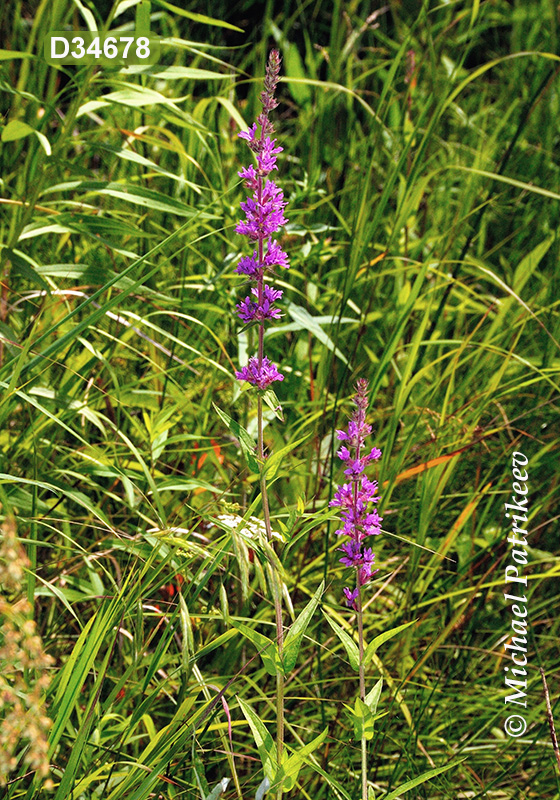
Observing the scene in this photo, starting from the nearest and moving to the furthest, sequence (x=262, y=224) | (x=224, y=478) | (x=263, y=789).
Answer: (x=263, y=789) → (x=262, y=224) → (x=224, y=478)

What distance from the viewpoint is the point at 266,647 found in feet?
3.50

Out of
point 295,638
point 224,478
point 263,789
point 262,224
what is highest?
point 262,224

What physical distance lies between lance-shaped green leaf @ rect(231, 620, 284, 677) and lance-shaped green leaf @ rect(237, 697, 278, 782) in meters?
0.06

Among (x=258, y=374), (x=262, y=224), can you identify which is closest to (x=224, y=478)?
(x=258, y=374)

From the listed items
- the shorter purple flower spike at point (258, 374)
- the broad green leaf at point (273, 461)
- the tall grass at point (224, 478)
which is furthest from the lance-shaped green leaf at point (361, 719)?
the shorter purple flower spike at point (258, 374)

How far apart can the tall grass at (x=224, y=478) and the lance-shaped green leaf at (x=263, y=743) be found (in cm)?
8

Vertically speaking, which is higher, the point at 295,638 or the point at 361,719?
the point at 295,638

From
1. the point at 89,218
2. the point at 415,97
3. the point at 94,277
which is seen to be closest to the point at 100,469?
the point at 94,277

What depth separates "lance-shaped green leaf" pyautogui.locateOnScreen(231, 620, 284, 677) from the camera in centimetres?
101

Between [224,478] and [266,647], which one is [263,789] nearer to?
[266,647]

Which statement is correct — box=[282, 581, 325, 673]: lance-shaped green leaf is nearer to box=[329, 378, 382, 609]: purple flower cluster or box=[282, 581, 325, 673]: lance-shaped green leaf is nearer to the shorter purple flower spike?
box=[329, 378, 382, 609]: purple flower cluster

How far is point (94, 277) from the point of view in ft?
5.79

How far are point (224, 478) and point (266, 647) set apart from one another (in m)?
0.72

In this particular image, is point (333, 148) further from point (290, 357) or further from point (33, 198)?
point (33, 198)
